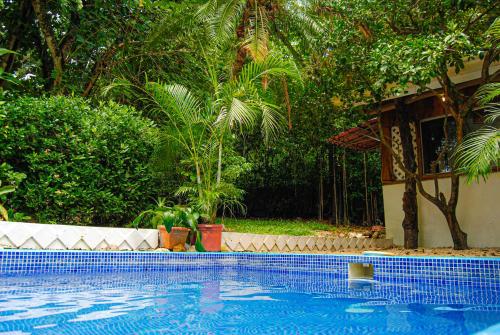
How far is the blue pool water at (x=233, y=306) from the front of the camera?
7.92ft

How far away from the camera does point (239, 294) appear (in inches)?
150

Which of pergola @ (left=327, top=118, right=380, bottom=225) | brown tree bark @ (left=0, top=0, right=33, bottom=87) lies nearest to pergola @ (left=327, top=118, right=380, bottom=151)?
pergola @ (left=327, top=118, right=380, bottom=225)

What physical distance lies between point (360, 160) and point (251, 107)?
8.82 metres

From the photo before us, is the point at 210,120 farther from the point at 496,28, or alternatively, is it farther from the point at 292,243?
the point at 496,28

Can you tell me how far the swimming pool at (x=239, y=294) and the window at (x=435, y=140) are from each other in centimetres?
432

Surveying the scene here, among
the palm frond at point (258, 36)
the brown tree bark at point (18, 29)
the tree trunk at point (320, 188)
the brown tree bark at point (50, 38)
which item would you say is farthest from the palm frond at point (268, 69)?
the tree trunk at point (320, 188)

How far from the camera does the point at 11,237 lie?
16.7 feet

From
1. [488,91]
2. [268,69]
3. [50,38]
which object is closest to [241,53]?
[268,69]

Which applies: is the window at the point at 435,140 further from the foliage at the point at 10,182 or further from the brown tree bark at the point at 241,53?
the foliage at the point at 10,182

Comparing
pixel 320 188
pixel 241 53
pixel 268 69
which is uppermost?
pixel 241 53

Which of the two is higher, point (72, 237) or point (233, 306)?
point (72, 237)

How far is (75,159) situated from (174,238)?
1.89 m

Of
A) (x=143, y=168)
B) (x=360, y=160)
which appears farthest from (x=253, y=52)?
(x=360, y=160)

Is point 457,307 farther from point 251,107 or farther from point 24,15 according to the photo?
point 24,15
